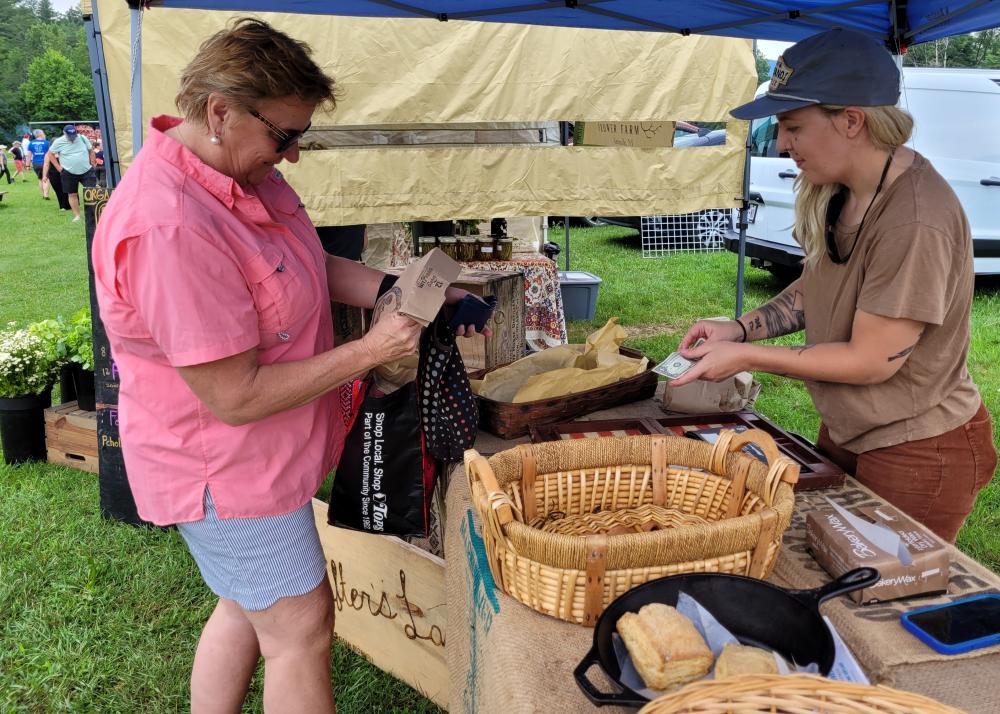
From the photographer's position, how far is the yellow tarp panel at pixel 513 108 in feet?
14.7

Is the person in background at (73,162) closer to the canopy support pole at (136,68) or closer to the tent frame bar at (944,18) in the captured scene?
the canopy support pole at (136,68)

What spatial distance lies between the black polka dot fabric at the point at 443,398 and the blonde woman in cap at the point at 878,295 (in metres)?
0.53

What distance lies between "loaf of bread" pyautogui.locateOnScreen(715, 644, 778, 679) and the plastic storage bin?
18.9ft

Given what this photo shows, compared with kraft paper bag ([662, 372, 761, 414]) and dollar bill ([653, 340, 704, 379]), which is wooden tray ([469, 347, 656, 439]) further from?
dollar bill ([653, 340, 704, 379])

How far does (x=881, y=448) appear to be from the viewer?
1739 millimetres

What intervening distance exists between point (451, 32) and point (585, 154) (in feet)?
3.68

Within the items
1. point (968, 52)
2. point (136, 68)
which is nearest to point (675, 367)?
point (136, 68)

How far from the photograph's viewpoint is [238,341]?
4.57ft

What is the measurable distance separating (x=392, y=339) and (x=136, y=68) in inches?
71.0

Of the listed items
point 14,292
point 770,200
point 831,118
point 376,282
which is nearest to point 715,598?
point 831,118

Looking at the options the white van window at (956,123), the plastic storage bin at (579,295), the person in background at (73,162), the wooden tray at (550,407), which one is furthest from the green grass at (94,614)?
the person in background at (73,162)

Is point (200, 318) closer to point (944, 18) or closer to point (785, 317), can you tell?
point (785, 317)

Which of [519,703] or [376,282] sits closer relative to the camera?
[519,703]

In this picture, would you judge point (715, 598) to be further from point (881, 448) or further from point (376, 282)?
point (376, 282)
